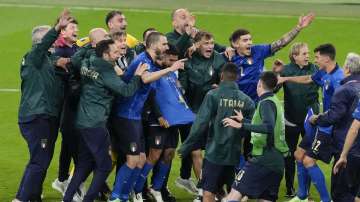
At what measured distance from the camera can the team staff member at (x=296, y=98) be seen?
14.3 meters

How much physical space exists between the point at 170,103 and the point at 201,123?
1423mm

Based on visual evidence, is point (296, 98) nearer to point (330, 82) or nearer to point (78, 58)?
point (330, 82)

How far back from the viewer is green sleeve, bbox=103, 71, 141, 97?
12.4 meters

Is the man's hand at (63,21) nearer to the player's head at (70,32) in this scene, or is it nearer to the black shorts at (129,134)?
the player's head at (70,32)

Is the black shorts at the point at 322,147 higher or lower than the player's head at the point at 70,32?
lower

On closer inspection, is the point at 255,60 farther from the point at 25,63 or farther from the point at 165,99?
the point at 25,63

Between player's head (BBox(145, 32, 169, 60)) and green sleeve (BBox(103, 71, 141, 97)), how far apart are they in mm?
800

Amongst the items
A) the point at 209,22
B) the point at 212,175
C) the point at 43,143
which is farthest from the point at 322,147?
the point at 209,22

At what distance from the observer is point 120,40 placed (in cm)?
1319

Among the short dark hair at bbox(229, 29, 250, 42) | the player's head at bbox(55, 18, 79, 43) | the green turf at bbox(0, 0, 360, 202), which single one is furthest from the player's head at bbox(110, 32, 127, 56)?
the green turf at bbox(0, 0, 360, 202)

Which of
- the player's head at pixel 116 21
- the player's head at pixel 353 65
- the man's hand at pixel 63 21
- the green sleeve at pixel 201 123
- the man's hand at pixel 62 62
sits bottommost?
the green sleeve at pixel 201 123

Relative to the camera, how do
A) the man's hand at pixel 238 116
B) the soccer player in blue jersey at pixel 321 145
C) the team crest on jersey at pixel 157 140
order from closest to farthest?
the man's hand at pixel 238 116
the soccer player in blue jersey at pixel 321 145
the team crest on jersey at pixel 157 140

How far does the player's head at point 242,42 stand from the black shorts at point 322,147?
1.79m

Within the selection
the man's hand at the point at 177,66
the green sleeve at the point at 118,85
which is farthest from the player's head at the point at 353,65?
the green sleeve at the point at 118,85
